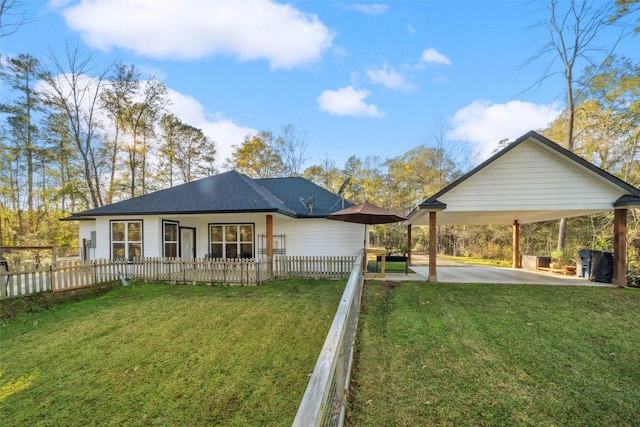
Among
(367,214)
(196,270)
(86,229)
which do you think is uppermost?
(367,214)

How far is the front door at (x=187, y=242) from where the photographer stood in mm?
13000

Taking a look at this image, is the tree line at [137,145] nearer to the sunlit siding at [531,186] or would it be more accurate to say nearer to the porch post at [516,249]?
the porch post at [516,249]

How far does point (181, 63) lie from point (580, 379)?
1856 centimetres

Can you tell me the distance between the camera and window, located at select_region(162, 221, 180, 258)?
1188 centimetres

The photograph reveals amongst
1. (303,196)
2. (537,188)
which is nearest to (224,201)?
(303,196)

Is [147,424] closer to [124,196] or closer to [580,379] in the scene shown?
[580,379]

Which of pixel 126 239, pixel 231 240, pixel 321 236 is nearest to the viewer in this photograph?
pixel 126 239

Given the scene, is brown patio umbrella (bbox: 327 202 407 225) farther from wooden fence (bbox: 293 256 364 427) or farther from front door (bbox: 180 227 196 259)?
front door (bbox: 180 227 196 259)

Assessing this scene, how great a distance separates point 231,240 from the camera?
44.4ft

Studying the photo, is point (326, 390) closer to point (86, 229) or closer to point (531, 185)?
point (531, 185)

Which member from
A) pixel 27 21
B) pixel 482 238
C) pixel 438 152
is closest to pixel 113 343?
pixel 27 21

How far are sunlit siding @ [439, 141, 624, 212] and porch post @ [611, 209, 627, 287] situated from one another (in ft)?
1.46

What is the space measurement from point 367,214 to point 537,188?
554 cm

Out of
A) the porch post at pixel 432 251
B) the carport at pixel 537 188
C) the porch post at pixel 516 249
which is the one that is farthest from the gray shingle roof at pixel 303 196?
the porch post at pixel 516 249
